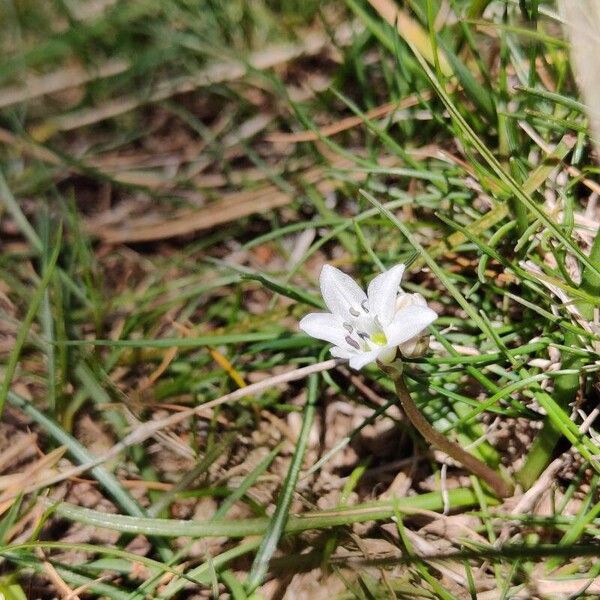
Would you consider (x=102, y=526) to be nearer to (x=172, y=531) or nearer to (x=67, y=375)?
(x=172, y=531)

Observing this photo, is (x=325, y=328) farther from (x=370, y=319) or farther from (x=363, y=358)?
(x=363, y=358)

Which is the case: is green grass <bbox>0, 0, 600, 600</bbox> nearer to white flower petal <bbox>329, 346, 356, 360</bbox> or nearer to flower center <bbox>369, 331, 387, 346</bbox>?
flower center <bbox>369, 331, 387, 346</bbox>

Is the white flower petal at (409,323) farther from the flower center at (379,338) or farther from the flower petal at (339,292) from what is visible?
the flower petal at (339,292)

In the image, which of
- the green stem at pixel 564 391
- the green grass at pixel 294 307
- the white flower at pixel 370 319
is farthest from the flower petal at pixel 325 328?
the green stem at pixel 564 391

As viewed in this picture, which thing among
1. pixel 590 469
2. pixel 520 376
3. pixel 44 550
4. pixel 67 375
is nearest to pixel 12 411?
pixel 67 375

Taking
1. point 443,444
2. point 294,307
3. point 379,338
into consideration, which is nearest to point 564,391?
point 443,444

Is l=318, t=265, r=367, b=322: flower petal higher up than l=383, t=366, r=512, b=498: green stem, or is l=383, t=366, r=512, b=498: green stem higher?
l=318, t=265, r=367, b=322: flower petal

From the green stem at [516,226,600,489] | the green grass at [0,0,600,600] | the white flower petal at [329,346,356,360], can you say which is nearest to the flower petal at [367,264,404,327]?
the white flower petal at [329,346,356,360]
